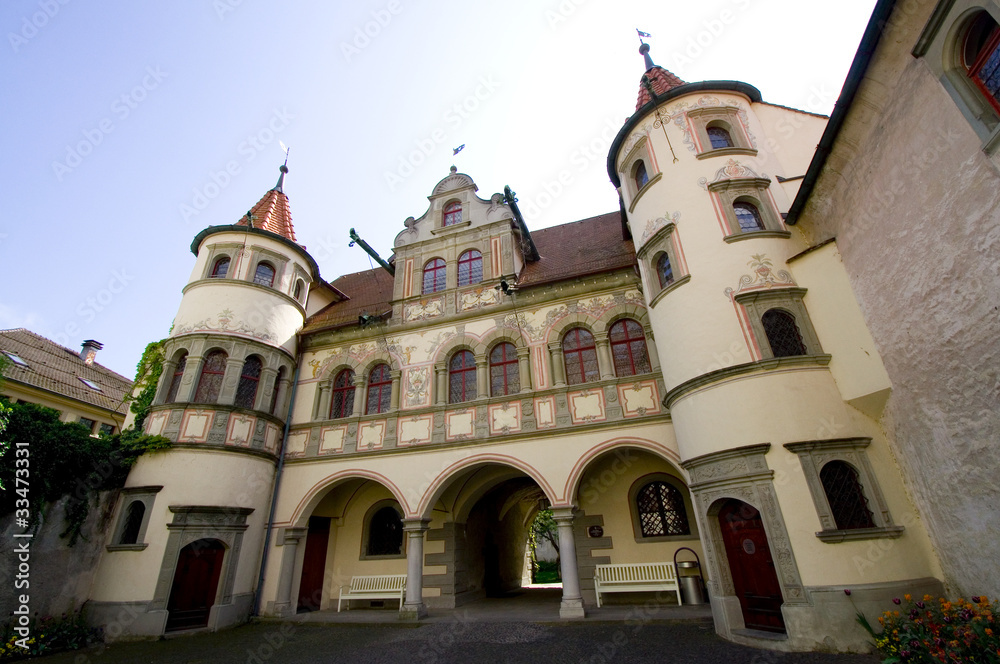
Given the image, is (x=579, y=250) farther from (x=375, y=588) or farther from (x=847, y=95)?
(x=375, y=588)

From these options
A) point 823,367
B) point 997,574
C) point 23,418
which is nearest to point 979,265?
point 823,367

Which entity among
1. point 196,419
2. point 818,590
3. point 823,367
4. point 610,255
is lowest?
point 818,590

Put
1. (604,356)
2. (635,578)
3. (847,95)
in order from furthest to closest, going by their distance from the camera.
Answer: (604,356) → (635,578) → (847,95)

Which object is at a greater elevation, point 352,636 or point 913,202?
point 913,202

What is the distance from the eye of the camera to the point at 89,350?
2361 cm

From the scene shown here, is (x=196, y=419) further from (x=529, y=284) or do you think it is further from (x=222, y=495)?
(x=529, y=284)

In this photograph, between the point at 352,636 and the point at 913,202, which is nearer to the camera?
the point at 913,202

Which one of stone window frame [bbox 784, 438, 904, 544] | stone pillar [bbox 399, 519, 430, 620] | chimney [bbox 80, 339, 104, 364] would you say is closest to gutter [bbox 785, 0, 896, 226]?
stone window frame [bbox 784, 438, 904, 544]

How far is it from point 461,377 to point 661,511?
6055mm

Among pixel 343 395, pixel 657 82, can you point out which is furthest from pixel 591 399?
pixel 657 82

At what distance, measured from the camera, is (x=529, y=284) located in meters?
13.1

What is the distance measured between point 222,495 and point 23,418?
13.7 feet

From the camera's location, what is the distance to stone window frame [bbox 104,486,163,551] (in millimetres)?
10897

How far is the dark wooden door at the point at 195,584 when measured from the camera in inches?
422
